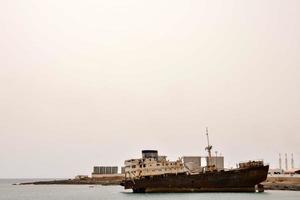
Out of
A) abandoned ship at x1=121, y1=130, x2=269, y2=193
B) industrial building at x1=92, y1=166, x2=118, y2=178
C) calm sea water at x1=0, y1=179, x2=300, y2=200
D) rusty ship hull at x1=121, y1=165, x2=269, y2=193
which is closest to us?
calm sea water at x1=0, y1=179, x2=300, y2=200

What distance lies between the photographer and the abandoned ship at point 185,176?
72.6 m

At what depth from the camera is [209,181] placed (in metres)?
75.1

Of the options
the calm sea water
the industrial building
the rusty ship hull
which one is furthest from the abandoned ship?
the industrial building

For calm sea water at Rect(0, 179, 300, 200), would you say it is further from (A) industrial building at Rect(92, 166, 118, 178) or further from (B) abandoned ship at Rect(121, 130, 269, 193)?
(A) industrial building at Rect(92, 166, 118, 178)

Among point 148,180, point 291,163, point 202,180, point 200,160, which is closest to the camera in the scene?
point 202,180

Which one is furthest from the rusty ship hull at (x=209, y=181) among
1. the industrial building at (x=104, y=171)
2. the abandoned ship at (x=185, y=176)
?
the industrial building at (x=104, y=171)

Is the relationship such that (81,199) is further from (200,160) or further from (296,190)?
(200,160)

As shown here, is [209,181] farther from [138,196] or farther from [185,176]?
[138,196]

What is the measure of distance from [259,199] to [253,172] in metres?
13.2

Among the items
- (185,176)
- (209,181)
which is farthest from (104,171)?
(209,181)

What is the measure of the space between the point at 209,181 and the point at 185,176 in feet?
13.5

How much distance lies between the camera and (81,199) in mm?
73625

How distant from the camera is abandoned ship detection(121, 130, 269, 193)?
7262 cm

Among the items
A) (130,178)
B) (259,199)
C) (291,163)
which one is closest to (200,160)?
(130,178)
